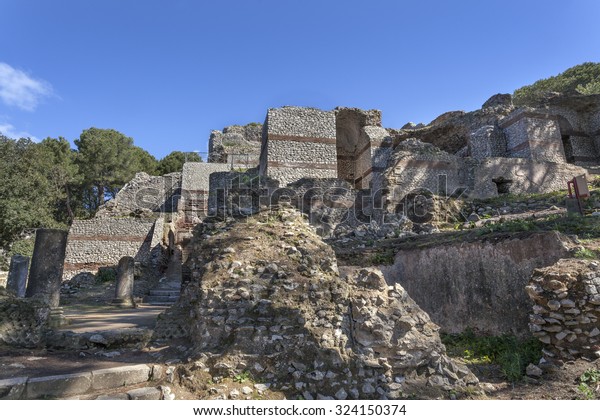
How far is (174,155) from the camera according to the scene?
38875 millimetres

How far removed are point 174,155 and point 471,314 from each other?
37.5m

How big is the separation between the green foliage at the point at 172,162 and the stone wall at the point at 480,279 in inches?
1269

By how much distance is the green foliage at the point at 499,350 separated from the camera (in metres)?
4.97

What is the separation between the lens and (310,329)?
166 inches

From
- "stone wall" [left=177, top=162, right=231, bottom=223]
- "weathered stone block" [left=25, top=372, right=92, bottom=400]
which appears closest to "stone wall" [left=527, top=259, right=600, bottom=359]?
"weathered stone block" [left=25, top=372, right=92, bottom=400]

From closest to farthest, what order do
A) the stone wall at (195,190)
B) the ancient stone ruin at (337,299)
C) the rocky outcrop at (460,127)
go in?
the ancient stone ruin at (337,299), the rocky outcrop at (460,127), the stone wall at (195,190)

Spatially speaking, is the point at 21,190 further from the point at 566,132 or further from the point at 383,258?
the point at 566,132

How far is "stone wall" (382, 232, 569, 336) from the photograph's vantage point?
612cm

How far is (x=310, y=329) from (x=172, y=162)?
121 ft

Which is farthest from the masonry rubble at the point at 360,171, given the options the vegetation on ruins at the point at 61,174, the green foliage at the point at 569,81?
the green foliage at the point at 569,81

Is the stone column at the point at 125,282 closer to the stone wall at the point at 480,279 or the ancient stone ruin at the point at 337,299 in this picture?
the ancient stone ruin at the point at 337,299

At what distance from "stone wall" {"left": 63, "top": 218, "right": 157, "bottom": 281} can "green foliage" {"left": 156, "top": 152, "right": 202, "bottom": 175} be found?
17380mm

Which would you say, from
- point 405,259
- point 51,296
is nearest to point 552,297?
point 405,259

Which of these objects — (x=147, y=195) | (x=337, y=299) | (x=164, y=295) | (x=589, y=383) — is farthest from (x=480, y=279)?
(x=147, y=195)
